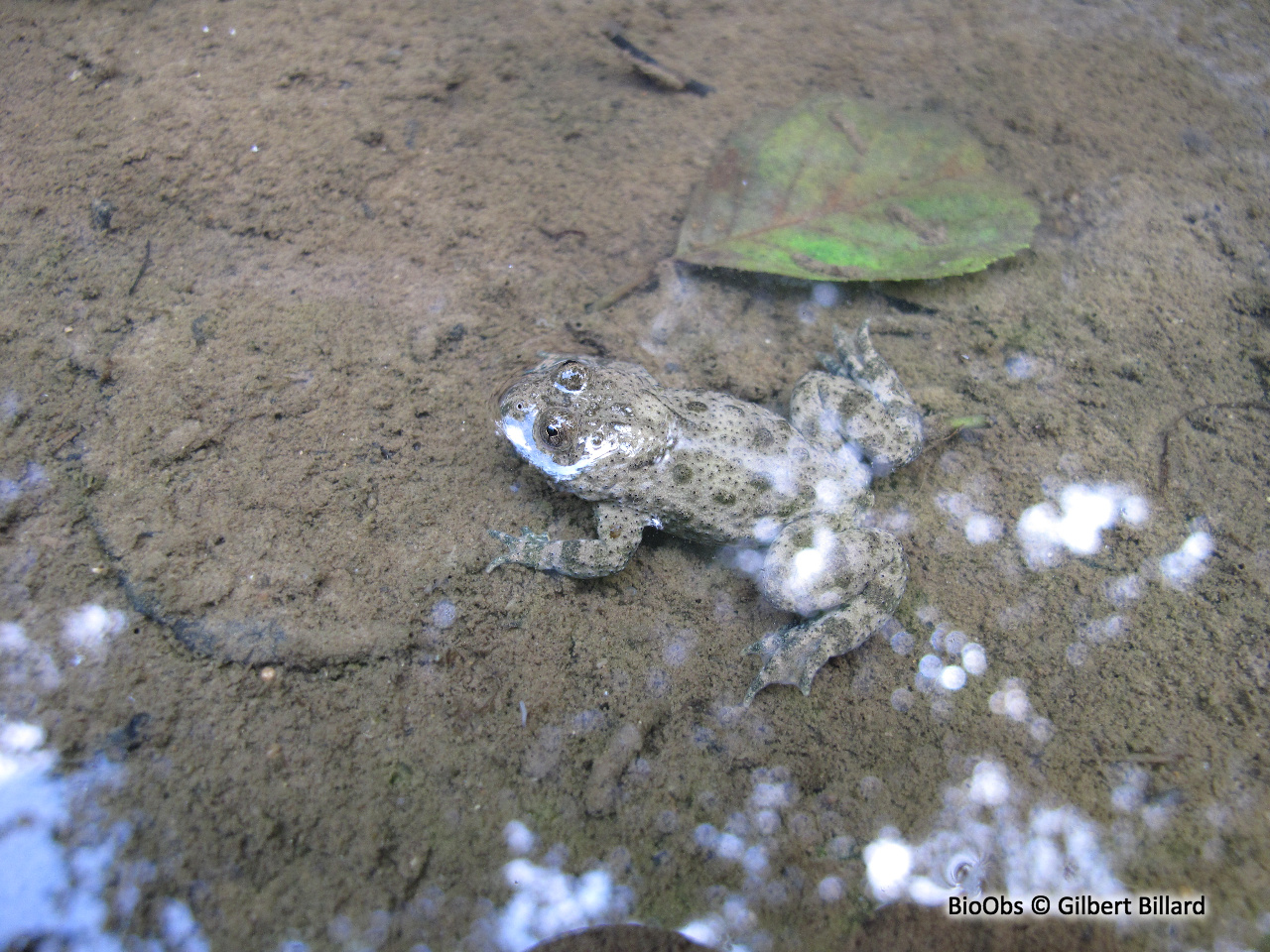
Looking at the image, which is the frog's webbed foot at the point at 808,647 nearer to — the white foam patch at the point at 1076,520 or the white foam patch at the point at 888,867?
the white foam patch at the point at 888,867

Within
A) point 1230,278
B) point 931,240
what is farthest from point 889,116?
point 1230,278

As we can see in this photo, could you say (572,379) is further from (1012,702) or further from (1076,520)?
(1076,520)

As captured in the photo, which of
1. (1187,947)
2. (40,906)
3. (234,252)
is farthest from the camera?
(234,252)

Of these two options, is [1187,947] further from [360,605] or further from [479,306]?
[479,306]

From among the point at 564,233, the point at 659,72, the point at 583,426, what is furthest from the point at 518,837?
the point at 659,72

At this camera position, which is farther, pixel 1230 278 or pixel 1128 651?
pixel 1230 278

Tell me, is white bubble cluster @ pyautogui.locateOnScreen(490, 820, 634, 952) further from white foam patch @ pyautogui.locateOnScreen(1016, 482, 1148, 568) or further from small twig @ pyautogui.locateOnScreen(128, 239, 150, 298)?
small twig @ pyautogui.locateOnScreen(128, 239, 150, 298)

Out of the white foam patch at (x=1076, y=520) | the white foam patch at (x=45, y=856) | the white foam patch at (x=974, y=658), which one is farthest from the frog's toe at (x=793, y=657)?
the white foam patch at (x=45, y=856)
